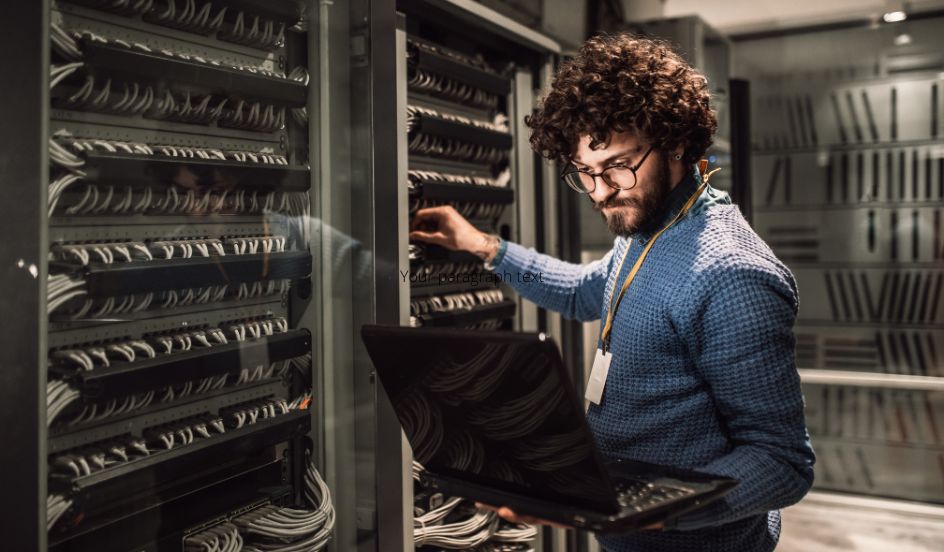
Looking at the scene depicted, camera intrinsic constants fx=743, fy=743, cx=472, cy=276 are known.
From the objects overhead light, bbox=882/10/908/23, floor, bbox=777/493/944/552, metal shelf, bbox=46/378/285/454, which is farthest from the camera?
overhead light, bbox=882/10/908/23

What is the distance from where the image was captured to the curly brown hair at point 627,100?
1400mm

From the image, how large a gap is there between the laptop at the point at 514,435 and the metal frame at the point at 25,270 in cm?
48

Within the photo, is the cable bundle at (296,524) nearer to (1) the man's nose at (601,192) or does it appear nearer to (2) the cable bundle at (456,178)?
(2) the cable bundle at (456,178)

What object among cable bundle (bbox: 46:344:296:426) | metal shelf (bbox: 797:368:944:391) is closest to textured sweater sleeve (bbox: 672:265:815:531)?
cable bundle (bbox: 46:344:296:426)

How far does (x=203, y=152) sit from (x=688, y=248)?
906 mm

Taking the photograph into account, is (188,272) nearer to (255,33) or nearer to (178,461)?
(178,461)

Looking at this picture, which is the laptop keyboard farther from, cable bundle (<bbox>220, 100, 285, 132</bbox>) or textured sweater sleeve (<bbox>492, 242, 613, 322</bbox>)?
cable bundle (<bbox>220, 100, 285, 132</bbox>)

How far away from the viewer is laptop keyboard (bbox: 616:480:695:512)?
1.03 m

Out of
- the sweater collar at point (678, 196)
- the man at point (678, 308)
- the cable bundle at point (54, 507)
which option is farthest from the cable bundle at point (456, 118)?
the cable bundle at point (54, 507)

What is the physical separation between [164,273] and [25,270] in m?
0.23

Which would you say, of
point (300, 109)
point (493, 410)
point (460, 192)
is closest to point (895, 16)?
point (460, 192)

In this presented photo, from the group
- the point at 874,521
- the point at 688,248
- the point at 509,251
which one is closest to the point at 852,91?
the point at 874,521

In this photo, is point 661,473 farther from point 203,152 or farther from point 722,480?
point 203,152

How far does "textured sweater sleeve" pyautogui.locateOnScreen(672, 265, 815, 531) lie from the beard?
0.25 m
